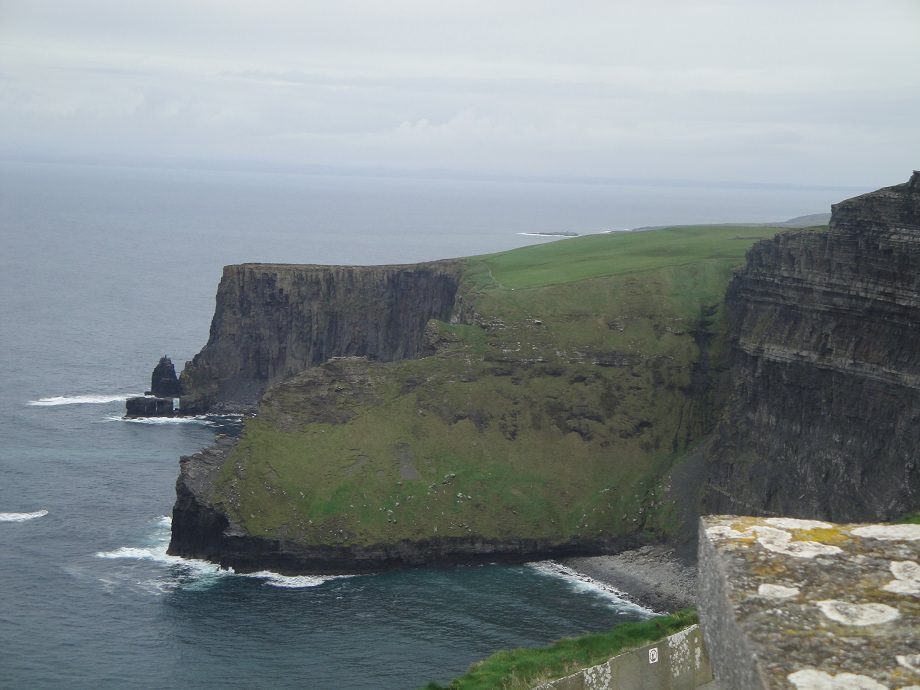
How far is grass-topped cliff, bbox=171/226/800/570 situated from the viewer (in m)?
88.9

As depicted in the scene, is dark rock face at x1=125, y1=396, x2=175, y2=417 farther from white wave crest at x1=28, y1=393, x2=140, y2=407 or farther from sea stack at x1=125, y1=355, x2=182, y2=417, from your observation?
white wave crest at x1=28, y1=393, x2=140, y2=407

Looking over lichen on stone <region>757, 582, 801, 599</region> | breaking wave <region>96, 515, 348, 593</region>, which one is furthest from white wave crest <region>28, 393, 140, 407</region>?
lichen on stone <region>757, 582, 801, 599</region>

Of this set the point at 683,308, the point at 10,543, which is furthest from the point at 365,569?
the point at 683,308

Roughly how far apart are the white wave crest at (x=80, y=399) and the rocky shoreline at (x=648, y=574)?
59706mm

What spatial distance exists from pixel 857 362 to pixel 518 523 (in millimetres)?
26274

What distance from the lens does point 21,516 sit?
90812 mm

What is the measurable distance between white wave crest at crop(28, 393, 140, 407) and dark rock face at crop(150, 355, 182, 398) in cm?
248

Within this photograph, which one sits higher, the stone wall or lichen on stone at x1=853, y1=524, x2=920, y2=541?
lichen on stone at x1=853, y1=524, x2=920, y2=541

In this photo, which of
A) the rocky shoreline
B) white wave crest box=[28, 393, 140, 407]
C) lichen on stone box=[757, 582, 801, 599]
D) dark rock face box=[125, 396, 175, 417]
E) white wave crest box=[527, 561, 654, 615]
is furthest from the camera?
white wave crest box=[28, 393, 140, 407]

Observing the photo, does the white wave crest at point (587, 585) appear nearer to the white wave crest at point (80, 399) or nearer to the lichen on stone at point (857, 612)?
the white wave crest at point (80, 399)

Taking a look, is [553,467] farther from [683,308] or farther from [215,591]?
[215,591]

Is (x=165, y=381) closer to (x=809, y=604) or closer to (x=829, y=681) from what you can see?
(x=809, y=604)

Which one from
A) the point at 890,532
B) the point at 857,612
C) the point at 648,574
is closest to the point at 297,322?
the point at 648,574

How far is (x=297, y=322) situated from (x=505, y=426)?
137 feet
